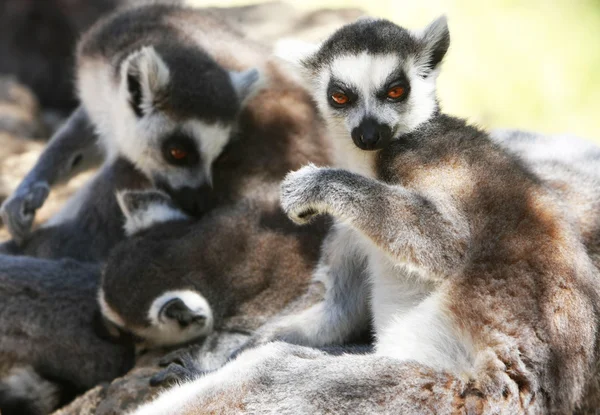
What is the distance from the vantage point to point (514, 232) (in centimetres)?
374

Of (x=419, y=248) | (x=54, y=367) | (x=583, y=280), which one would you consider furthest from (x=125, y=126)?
(x=583, y=280)

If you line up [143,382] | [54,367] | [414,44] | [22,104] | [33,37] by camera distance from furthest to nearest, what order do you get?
[33,37] < [22,104] < [54,367] < [143,382] < [414,44]

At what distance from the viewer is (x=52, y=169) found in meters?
7.16

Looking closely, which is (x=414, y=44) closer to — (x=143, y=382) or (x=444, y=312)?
(x=444, y=312)

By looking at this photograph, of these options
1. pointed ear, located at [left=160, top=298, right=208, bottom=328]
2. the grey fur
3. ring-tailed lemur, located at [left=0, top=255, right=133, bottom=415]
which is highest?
pointed ear, located at [left=160, top=298, right=208, bottom=328]

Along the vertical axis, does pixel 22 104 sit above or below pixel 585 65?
below

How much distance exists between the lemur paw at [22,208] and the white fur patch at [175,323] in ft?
7.37

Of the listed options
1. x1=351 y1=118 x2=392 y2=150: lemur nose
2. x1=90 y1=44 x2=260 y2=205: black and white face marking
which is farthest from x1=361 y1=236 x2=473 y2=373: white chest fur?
x1=90 y1=44 x2=260 y2=205: black and white face marking

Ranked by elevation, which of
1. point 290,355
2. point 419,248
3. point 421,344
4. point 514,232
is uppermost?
point 514,232

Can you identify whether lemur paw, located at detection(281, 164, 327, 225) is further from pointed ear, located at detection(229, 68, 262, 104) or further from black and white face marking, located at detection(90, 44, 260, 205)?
pointed ear, located at detection(229, 68, 262, 104)

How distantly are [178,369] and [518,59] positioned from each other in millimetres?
7901

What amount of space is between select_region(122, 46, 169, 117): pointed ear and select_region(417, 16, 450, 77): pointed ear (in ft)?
7.30

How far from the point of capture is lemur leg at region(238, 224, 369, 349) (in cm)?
442

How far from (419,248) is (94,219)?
139 inches
